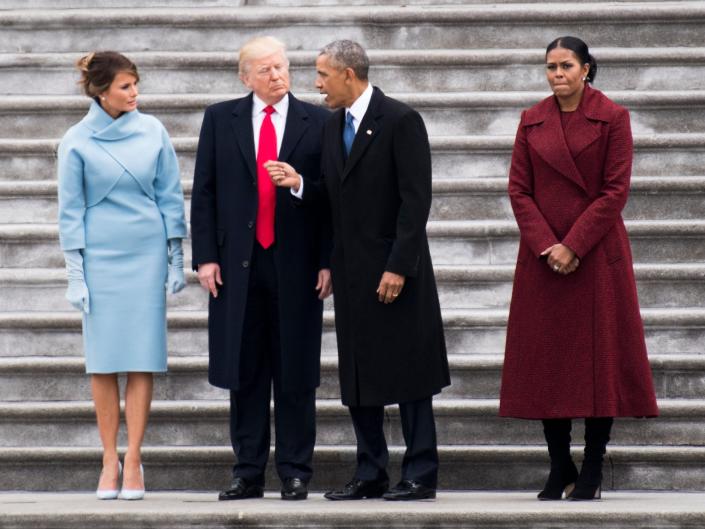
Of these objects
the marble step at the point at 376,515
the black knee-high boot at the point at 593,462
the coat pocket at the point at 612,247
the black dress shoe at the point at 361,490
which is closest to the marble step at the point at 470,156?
the coat pocket at the point at 612,247

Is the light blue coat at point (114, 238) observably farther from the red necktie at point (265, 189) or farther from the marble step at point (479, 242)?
the marble step at point (479, 242)

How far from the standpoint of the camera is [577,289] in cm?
589

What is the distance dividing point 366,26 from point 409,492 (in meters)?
3.35

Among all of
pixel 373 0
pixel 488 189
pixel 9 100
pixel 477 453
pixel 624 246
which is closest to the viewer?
pixel 624 246

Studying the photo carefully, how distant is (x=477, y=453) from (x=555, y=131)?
1355mm

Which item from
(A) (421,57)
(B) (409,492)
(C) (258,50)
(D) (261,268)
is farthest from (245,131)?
(A) (421,57)

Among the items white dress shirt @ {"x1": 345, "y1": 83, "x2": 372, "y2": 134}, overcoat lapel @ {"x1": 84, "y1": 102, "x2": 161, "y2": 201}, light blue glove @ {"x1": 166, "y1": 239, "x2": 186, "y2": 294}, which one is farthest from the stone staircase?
white dress shirt @ {"x1": 345, "y1": 83, "x2": 372, "y2": 134}

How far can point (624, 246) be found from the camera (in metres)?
5.93

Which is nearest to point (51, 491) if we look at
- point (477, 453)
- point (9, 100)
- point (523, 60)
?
point (477, 453)

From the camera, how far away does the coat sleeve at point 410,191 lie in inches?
230

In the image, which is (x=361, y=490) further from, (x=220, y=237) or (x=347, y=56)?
(x=347, y=56)

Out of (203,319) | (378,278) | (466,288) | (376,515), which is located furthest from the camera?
(466,288)

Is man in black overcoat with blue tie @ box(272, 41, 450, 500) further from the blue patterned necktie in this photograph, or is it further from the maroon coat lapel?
the maroon coat lapel

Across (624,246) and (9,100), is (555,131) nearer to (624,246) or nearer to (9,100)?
(624,246)
